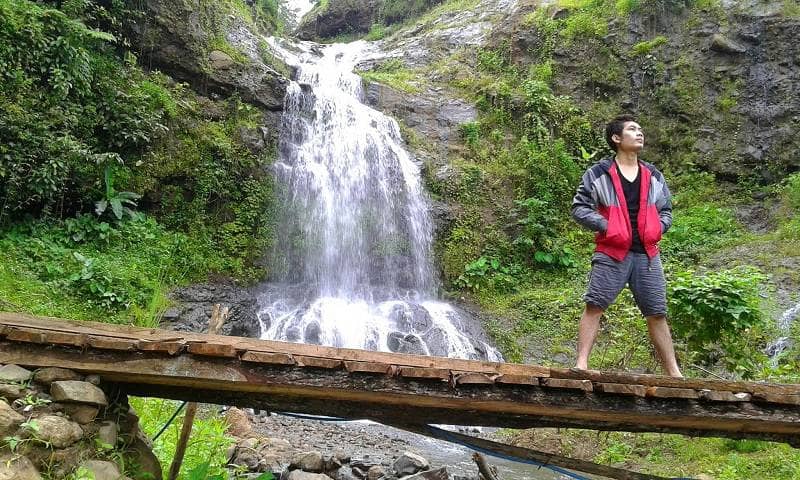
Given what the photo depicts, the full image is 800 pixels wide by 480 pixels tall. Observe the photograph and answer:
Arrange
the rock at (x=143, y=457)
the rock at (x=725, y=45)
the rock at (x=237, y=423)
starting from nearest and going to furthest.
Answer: the rock at (x=143, y=457) < the rock at (x=237, y=423) < the rock at (x=725, y=45)

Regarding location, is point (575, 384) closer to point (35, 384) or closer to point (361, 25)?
point (35, 384)

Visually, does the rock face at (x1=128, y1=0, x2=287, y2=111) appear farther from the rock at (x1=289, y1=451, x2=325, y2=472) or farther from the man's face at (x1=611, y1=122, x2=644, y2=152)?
the man's face at (x1=611, y1=122, x2=644, y2=152)

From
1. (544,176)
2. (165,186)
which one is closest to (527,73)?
(544,176)

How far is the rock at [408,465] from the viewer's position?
16.9 ft

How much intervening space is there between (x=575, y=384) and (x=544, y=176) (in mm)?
11702

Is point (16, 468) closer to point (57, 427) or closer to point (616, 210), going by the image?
point (57, 427)

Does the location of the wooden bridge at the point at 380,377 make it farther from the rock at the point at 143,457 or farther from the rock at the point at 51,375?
the rock at the point at 143,457

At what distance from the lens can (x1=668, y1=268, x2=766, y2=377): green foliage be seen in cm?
575

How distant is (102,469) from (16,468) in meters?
0.50

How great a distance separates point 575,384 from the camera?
2926mm

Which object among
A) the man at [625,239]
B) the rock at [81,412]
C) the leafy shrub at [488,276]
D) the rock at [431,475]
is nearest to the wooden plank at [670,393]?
the man at [625,239]

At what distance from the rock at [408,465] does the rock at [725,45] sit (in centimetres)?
1465

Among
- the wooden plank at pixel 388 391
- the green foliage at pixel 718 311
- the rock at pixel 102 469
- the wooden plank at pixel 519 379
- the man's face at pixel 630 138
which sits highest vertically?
the man's face at pixel 630 138

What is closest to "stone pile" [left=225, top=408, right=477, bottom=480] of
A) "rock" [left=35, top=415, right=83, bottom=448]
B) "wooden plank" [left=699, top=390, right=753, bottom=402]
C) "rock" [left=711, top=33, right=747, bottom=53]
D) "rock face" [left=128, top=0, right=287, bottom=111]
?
"rock" [left=35, top=415, right=83, bottom=448]
